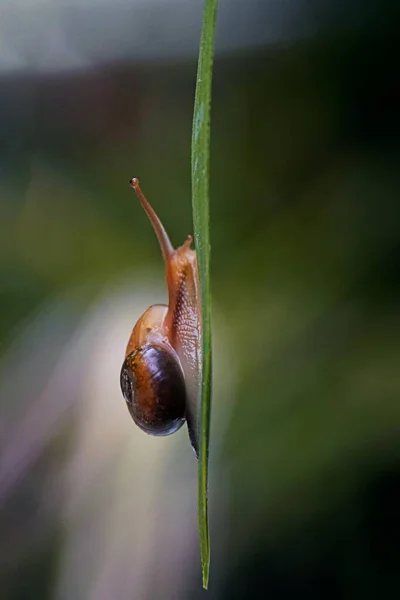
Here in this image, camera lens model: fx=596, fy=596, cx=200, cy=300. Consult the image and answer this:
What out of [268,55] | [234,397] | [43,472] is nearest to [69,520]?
[43,472]

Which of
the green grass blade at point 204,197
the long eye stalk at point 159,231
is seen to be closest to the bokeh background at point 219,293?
the long eye stalk at point 159,231

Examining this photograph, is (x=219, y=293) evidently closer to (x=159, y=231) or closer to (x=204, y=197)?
(x=159, y=231)

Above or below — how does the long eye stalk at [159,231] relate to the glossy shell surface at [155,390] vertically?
above

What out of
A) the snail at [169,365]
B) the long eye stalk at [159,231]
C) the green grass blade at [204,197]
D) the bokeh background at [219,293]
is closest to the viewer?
the green grass blade at [204,197]

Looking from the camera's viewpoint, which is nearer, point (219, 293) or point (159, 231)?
point (159, 231)

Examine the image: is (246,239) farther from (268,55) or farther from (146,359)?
(146,359)

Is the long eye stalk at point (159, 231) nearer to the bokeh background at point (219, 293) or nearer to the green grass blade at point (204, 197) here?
the green grass blade at point (204, 197)

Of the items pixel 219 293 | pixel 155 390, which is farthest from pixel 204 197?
pixel 219 293
